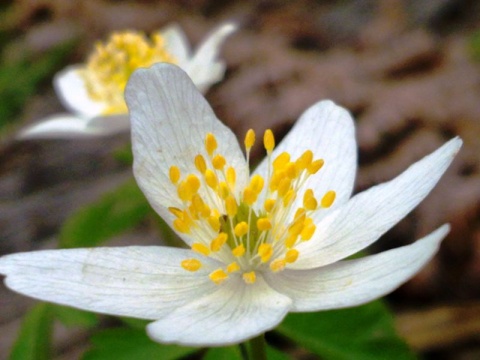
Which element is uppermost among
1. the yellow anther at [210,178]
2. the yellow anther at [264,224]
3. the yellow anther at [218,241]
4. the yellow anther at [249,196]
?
the yellow anther at [210,178]

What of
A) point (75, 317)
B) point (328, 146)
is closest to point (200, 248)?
point (328, 146)

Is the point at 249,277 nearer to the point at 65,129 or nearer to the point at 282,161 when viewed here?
the point at 282,161

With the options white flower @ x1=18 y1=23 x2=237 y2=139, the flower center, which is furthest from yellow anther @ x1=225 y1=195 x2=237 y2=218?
the flower center

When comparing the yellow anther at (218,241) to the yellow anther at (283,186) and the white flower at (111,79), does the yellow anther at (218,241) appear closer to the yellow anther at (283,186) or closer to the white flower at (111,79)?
the yellow anther at (283,186)

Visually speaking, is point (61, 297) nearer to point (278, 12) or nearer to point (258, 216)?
point (258, 216)

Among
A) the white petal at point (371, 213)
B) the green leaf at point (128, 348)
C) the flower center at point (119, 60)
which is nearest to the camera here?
the white petal at point (371, 213)

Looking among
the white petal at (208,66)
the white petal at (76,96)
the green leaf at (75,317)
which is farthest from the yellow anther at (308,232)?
the white petal at (76,96)

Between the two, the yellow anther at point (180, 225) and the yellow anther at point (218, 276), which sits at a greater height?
the yellow anther at point (180, 225)
